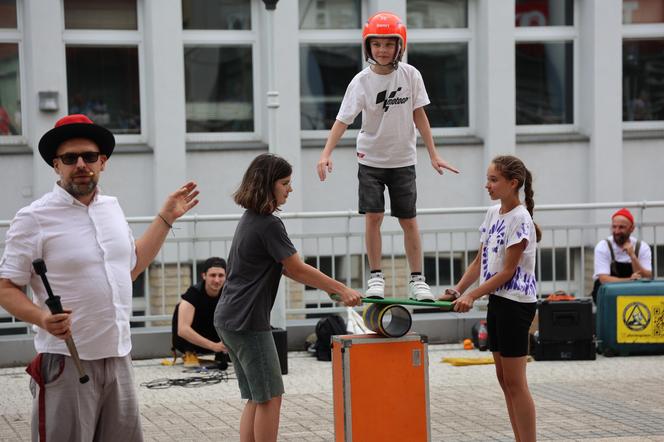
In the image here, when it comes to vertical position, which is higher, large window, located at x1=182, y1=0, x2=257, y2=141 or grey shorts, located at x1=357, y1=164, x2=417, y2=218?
large window, located at x1=182, y1=0, x2=257, y2=141

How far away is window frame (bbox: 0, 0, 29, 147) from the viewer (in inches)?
575

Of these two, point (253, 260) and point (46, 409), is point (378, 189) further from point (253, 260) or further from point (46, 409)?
point (46, 409)

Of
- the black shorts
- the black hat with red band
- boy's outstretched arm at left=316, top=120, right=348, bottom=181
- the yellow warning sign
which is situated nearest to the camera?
the black hat with red band

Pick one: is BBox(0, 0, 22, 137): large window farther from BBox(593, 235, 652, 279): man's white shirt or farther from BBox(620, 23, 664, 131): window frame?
BBox(620, 23, 664, 131): window frame

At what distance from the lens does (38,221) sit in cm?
500

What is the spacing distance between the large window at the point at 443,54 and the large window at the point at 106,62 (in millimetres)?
3690

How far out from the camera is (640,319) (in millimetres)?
12156

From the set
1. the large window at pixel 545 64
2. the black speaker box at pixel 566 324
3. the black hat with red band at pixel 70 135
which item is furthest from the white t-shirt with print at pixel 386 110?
the large window at pixel 545 64

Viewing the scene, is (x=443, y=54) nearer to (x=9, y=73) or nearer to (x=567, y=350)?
(x=567, y=350)

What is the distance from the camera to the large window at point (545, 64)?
637 inches

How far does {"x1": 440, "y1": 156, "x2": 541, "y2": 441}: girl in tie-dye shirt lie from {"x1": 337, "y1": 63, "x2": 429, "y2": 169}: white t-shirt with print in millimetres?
828

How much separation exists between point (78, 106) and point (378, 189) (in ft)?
27.1

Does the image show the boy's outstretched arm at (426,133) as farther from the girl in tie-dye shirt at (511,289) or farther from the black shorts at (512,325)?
the black shorts at (512,325)

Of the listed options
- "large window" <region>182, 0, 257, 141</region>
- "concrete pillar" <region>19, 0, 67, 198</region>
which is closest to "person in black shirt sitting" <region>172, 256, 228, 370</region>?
"concrete pillar" <region>19, 0, 67, 198</region>
